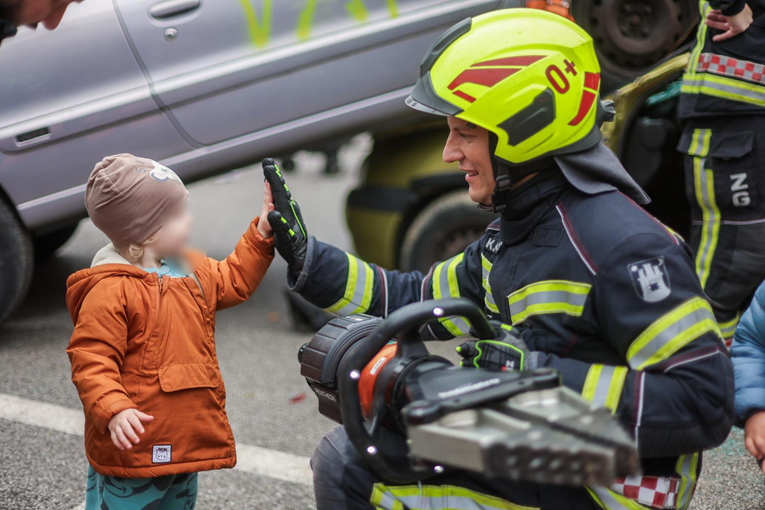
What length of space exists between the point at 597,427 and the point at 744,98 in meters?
2.51

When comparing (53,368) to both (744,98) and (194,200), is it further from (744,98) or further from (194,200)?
(194,200)

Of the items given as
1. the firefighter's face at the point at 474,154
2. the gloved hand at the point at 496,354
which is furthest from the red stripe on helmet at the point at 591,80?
the gloved hand at the point at 496,354

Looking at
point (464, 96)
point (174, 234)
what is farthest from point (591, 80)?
point (174, 234)

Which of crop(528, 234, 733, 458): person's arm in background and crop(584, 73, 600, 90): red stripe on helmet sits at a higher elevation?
crop(584, 73, 600, 90): red stripe on helmet

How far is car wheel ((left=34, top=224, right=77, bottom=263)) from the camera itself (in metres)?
5.31

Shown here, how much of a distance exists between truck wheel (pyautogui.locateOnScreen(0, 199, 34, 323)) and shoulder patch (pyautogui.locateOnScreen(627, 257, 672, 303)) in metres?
3.19

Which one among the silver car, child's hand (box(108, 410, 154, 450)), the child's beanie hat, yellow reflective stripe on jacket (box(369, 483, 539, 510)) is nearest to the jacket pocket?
child's hand (box(108, 410, 154, 450))

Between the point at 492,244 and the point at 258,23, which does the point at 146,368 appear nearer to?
the point at 492,244

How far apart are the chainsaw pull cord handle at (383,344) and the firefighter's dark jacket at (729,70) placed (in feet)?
7.32

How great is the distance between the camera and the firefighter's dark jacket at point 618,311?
185 cm

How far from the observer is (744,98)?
354 cm

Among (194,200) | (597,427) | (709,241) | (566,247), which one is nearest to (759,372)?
(566,247)

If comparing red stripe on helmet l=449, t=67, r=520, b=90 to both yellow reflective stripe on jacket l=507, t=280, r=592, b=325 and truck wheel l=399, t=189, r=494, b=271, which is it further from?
truck wheel l=399, t=189, r=494, b=271

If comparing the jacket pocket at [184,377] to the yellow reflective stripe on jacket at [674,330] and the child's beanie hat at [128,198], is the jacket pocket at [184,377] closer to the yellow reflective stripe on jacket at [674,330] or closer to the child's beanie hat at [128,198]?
the child's beanie hat at [128,198]
